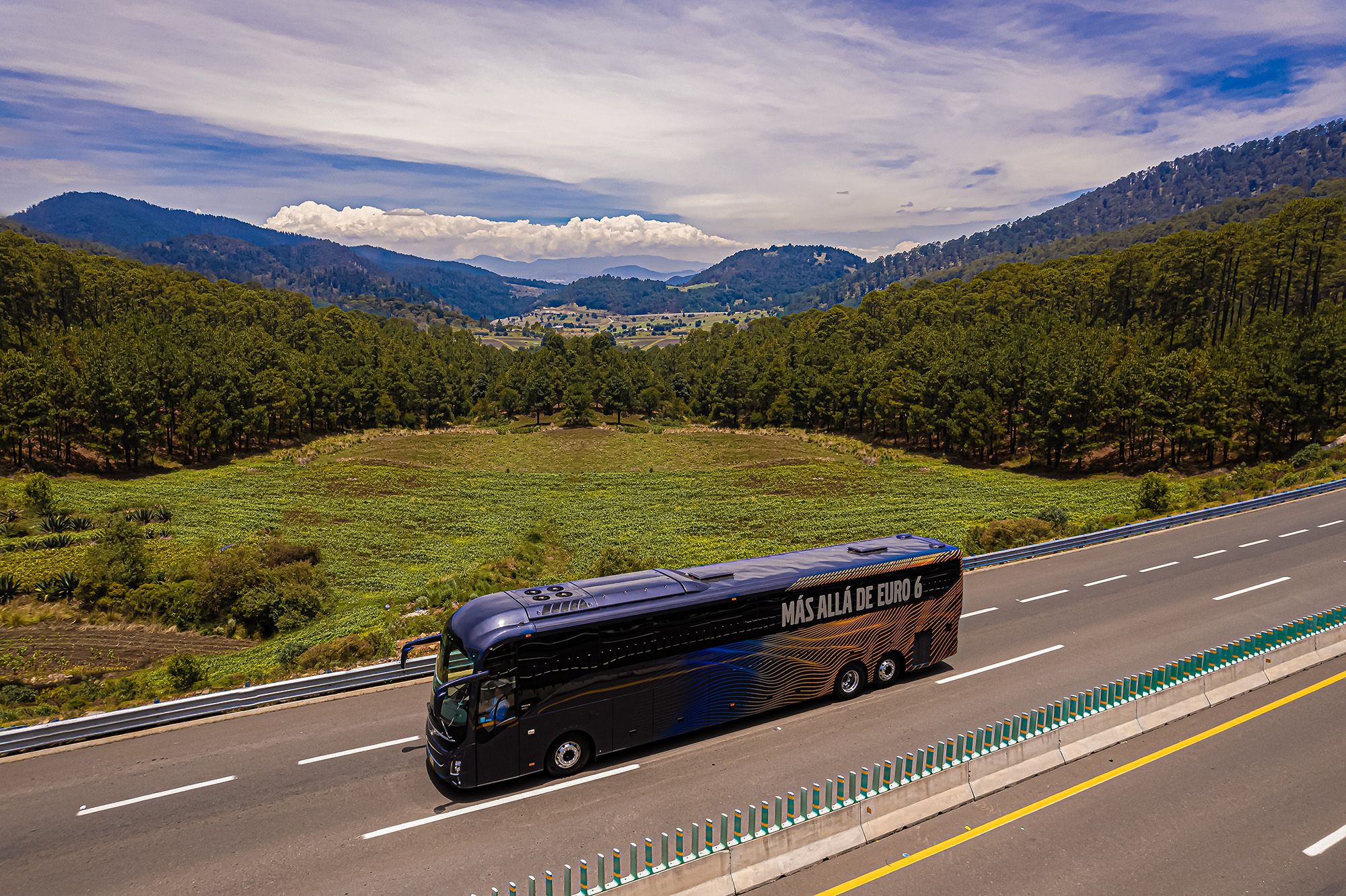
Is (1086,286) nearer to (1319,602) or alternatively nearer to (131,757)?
(1319,602)

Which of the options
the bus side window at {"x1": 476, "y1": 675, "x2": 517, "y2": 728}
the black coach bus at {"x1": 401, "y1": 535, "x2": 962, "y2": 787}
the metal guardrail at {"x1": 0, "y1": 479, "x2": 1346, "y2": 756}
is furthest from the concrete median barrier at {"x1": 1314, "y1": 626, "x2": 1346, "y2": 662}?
the metal guardrail at {"x1": 0, "y1": 479, "x2": 1346, "y2": 756}

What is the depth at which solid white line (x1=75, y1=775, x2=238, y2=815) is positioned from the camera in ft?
47.6

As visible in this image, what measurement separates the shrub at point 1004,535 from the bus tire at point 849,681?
53.0 feet

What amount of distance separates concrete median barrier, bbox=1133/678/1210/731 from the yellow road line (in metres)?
0.61

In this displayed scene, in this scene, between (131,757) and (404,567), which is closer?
(131,757)

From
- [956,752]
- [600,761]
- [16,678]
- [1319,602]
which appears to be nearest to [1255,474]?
[1319,602]

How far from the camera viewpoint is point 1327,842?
1288 cm

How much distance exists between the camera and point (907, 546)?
20.6 m

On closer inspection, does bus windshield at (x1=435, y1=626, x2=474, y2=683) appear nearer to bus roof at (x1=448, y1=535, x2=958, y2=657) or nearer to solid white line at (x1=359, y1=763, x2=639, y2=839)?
bus roof at (x1=448, y1=535, x2=958, y2=657)

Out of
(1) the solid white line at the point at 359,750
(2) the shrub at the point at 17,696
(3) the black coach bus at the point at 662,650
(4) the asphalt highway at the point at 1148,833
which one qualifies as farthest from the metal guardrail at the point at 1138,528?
(2) the shrub at the point at 17,696

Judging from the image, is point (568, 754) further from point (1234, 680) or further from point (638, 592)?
point (1234, 680)

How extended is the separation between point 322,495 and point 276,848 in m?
58.7

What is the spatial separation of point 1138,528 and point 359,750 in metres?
36.2

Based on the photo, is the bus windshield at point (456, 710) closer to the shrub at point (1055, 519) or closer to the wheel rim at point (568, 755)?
the wheel rim at point (568, 755)
